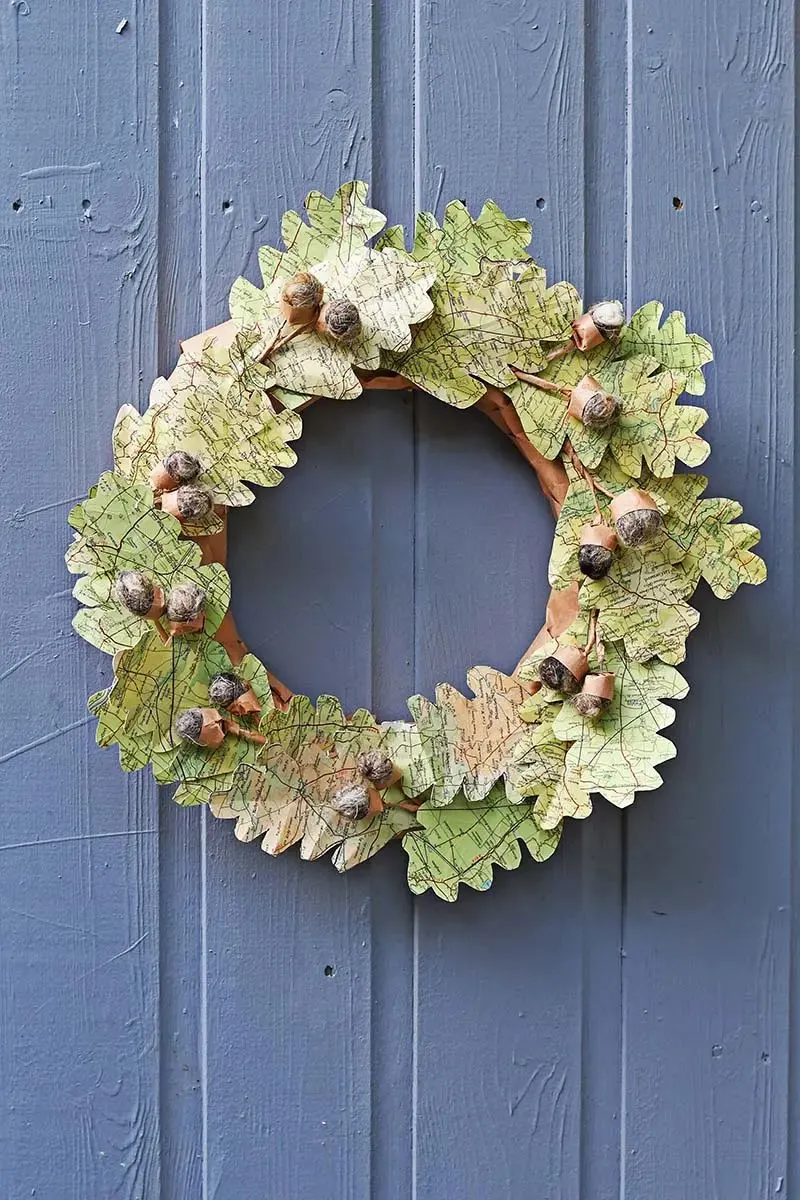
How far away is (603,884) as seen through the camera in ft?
2.44

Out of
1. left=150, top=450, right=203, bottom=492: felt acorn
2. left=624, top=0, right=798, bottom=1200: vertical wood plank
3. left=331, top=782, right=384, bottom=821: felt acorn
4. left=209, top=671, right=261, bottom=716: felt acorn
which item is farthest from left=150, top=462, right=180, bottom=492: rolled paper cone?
left=624, top=0, right=798, bottom=1200: vertical wood plank

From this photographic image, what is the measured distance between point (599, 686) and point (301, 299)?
1.06 ft

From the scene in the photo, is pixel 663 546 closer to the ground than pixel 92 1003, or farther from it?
farther from it

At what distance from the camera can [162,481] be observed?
2.10ft

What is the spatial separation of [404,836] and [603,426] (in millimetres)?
316

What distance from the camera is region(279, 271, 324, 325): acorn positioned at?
633mm

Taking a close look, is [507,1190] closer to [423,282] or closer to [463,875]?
[463,875]

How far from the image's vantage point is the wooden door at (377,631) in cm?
71

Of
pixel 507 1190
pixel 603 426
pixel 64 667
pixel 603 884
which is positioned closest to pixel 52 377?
pixel 64 667

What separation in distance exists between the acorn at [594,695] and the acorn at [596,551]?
7cm

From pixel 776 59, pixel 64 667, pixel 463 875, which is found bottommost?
pixel 463 875

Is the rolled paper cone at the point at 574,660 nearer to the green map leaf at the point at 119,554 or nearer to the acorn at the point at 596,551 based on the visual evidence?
the acorn at the point at 596,551

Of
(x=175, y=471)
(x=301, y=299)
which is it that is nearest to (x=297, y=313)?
(x=301, y=299)

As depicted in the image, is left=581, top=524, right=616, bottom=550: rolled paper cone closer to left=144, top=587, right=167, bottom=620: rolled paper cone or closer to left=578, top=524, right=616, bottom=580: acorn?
left=578, top=524, right=616, bottom=580: acorn
